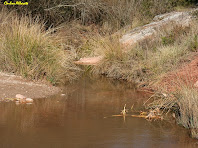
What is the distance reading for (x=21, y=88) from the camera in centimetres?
822

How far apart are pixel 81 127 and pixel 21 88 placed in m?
2.62

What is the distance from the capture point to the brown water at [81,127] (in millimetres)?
5395

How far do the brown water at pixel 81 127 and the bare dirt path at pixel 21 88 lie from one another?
365 mm

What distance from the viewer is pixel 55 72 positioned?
970 centimetres

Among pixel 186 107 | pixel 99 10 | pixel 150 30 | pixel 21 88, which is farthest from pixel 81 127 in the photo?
pixel 99 10

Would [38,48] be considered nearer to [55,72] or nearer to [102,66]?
[55,72]

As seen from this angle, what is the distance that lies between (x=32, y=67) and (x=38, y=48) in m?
0.58

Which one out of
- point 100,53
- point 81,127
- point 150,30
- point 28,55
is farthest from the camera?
point 150,30

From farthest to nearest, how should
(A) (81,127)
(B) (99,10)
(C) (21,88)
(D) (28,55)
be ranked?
(B) (99,10)
(D) (28,55)
(C) (21,88)
(A) (81,127)

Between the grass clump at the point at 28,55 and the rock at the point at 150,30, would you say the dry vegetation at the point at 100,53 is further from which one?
the rock at the point at 150,30

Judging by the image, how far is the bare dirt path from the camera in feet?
26.1

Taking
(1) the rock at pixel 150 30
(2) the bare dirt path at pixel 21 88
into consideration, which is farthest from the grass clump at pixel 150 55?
(2) the bare dirt path at pixel 21 88

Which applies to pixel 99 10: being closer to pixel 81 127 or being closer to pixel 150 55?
pixel 150 55

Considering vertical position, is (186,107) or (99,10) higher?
(99,10)
